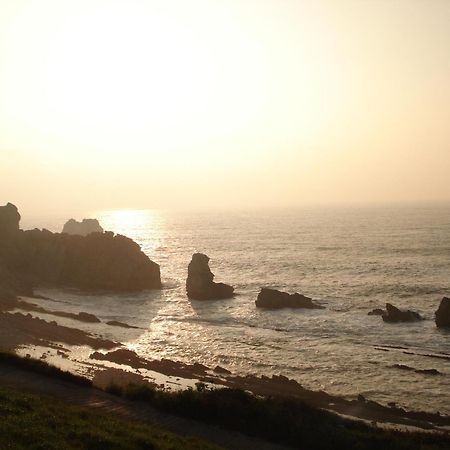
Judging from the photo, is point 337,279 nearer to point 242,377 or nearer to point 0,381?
point 242,377

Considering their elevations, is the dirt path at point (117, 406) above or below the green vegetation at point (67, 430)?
below

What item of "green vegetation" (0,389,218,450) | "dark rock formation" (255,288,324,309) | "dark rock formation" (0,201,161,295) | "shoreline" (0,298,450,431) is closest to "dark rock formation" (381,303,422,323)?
"dark rock formation" (255,288,324,309)

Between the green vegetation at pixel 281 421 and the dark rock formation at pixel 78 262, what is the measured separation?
6166 cm

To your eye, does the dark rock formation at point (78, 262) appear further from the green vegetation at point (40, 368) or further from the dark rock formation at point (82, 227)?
the green vegetation at point (40, 368)

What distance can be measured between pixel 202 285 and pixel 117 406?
51825 millimetres

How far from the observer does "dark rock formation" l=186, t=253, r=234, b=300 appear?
263ft

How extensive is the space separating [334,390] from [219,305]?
3665 centimetres

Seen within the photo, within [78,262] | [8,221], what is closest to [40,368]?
[78,262]

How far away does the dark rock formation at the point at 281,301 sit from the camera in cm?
7125

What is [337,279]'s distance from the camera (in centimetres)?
9438

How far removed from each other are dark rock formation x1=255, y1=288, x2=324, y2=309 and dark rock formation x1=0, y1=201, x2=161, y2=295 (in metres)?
28.0

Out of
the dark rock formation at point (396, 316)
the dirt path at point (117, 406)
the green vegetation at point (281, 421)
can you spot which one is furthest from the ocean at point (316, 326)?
the dirt path at point (117, 406)

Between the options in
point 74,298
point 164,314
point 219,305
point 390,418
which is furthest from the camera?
point 74,298

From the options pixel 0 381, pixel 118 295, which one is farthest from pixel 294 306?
pixel 0 381
